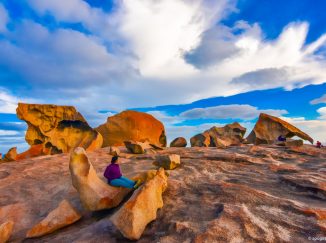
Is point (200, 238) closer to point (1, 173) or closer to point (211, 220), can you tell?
point (211, 220)

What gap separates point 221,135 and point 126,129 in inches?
438

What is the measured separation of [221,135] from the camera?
30.8 m

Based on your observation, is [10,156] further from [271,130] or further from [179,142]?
[271,130]

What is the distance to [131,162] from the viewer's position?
45.0 ft

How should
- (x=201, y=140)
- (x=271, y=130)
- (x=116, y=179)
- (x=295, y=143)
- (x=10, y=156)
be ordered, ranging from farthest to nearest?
(x=201, y=140) < (x=271, y=130) < (x=10, y=156) < (x=295, y=143) < (x=116, y=179)

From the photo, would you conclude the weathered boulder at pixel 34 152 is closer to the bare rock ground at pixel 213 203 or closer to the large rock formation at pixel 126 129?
the large rock formation at pixel 126 129

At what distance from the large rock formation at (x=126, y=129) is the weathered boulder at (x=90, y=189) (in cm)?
1762

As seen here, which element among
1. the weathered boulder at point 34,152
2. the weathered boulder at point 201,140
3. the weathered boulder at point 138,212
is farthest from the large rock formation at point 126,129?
the weathered boulder at point 138,212

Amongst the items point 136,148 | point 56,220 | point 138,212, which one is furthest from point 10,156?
point 138,212

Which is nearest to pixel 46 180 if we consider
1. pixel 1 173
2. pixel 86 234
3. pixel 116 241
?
pixel 1 173

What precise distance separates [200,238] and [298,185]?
449 centimetres

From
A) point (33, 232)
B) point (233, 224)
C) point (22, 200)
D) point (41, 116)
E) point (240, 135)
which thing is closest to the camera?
point (233, 224)

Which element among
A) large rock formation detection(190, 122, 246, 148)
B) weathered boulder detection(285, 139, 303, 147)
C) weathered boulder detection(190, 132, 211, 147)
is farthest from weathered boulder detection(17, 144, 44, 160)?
weathered boulder detection(285, 139, 303, 147)

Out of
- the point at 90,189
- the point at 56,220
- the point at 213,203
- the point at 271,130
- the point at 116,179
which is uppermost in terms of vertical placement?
the point at 271,130
